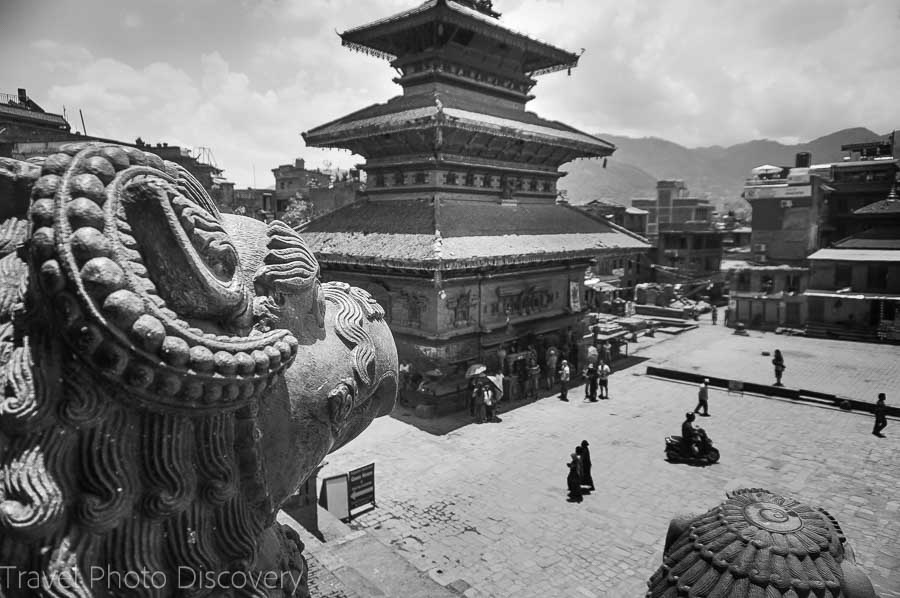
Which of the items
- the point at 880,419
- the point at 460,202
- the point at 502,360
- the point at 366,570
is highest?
the point at 460,202

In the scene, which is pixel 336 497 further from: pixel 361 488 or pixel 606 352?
pixel 606 352

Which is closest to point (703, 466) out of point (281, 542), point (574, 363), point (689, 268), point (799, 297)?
point (574, 363)

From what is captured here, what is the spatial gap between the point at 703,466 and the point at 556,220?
42.1 ft

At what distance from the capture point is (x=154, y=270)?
2.24m

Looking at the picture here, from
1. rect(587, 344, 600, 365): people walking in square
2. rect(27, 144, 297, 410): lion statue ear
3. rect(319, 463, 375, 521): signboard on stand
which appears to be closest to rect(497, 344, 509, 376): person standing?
rect(587, 344, 600, 365): people walking in square

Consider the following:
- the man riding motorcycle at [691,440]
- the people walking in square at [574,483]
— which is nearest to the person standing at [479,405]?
the people walking in square at [574,483]

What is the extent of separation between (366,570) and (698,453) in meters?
11.3

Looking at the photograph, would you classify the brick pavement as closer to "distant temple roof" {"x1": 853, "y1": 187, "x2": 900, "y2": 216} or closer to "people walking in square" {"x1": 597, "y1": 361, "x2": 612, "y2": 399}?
"people walking in square" {"x1": 597, "y1": 361, "x2": 612, "y2": 399}

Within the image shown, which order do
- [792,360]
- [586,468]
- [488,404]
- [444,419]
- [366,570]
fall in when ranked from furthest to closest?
[792,360], [444,419], [488,404], [586,468], [366,570]

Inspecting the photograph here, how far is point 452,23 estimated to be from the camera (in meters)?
20.8

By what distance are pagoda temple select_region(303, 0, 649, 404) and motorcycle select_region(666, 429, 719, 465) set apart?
286 inches

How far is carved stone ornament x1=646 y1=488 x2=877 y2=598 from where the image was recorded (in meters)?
4.68

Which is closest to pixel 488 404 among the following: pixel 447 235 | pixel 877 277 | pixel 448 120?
pixel 447 235

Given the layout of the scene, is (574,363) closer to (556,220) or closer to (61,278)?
(556,220)
